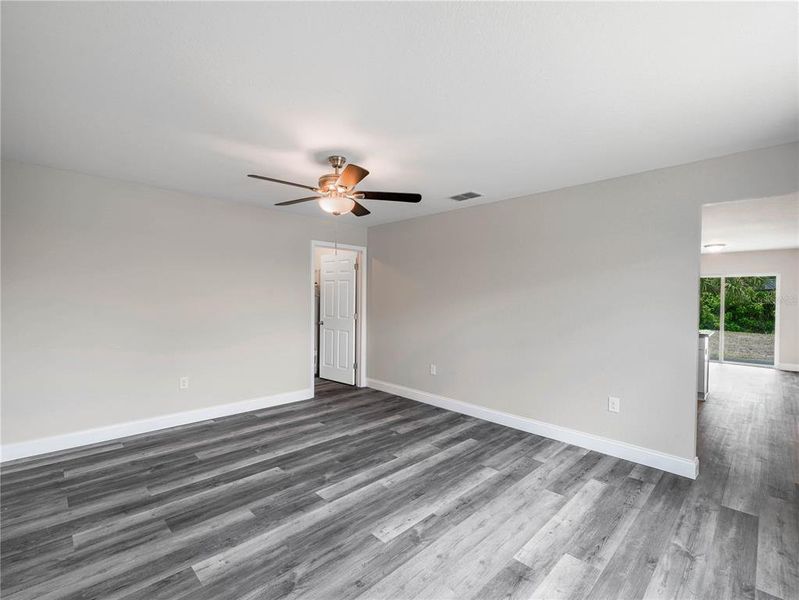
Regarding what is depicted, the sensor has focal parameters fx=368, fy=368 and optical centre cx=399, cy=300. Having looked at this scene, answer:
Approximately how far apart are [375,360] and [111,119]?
4224mm

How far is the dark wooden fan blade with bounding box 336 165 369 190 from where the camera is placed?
7.99ft

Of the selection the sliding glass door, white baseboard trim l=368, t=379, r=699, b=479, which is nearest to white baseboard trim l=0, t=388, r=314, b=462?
white baseboard trim l=368, t=379, r=699, b=479

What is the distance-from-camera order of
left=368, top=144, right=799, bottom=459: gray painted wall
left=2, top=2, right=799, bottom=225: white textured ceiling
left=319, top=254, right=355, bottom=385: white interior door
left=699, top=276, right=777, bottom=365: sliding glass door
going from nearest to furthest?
left=2, top=2, right=799, bottom=225: white textured ceiling
left=368, top=144, right=799, bottom=459: gray painted wall
left=319, top=254, right=355, bottom=385: white interior door
left=699, top=276, right=777, bottom=365: sliding glass door

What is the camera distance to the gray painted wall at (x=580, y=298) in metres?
2.97

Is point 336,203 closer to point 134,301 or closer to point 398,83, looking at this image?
point 398,83

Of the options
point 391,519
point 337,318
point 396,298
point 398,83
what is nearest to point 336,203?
point 398,83

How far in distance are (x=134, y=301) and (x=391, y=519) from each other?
10.7 feet

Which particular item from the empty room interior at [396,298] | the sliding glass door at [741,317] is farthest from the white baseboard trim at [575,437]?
the sliding glass door at [741,317]

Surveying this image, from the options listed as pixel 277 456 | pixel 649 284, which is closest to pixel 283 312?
pixel 277 456

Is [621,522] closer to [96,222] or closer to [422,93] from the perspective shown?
[422,93]

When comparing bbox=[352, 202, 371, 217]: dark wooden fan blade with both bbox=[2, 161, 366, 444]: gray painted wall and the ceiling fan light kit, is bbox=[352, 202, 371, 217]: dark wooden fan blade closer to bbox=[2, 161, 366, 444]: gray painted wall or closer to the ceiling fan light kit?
the ceiling fan light kit

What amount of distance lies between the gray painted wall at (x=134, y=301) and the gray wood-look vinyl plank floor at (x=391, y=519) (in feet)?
1.78

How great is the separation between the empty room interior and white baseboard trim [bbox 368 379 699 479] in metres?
0.03

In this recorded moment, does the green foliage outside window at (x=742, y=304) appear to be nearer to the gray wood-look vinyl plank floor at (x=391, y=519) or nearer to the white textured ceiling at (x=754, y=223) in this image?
the white textured ceiling at (x=754, y=223)
